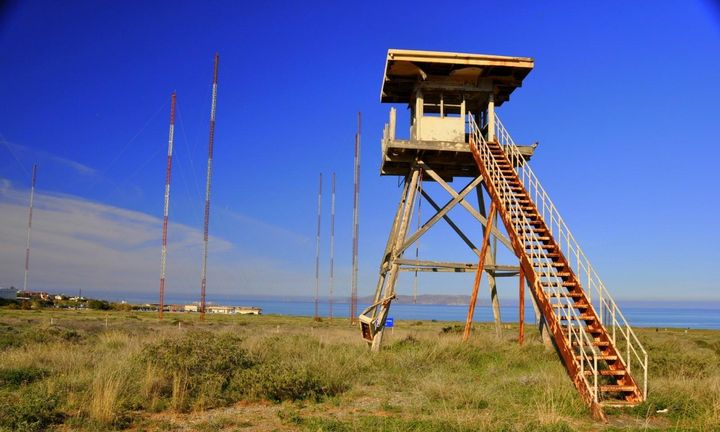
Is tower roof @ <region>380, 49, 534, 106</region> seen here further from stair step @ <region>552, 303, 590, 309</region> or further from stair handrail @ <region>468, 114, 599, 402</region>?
stair step @ <region>552, 303, 590, 309</region>

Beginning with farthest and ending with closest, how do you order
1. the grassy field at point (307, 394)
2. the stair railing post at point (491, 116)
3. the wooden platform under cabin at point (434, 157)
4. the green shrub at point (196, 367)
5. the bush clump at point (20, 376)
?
the stair railing post at point (491, 116) < the wooden platform under cabin at point (434, 157) < the bush clump at point (20, 376) < the green shrub at point (196, 367) < the grassy field at point (307, 394)

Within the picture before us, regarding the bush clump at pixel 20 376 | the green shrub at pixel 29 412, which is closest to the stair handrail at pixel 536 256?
the green shrub at pixel 29 412

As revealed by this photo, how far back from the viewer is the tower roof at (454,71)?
1917 centimetres

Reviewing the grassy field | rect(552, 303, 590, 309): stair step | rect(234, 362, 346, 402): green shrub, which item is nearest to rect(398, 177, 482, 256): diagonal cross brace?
the grassy field

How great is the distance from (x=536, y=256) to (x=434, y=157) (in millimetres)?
6940

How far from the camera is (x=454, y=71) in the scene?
19.9 meters

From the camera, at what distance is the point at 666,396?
1100 cm

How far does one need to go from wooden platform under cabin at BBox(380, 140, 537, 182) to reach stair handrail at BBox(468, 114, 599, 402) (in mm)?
751

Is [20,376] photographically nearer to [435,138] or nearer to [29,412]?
[29,412]

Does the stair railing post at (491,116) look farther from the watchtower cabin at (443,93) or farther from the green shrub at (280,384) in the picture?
the green shrub at (280,384)

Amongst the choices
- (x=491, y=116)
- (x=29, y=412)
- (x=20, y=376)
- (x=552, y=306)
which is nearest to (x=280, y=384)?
(x=29, y=412)

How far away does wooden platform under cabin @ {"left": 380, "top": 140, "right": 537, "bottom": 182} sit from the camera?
1947cm

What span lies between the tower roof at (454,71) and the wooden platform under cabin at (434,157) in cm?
239

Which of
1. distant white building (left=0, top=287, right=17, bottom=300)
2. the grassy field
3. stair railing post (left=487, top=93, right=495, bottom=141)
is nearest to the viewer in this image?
the grassy field
